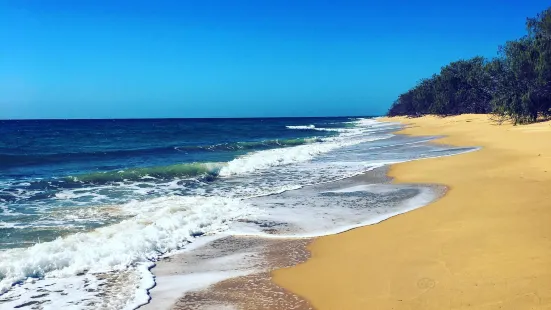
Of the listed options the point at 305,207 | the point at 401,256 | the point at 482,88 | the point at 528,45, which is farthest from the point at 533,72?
the point at 401,256

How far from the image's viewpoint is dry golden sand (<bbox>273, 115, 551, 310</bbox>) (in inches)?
199

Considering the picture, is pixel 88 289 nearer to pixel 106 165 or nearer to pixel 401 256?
pixel 401 256

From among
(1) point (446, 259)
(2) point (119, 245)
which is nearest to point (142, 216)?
(2) point (119, 245)

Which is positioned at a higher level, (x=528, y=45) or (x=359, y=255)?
(x=528, y=45)

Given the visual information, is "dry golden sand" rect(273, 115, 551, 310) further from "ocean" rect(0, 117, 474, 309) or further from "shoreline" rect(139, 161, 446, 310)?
"ocean" rect(0, 117, 474, 309)

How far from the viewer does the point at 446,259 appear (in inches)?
246

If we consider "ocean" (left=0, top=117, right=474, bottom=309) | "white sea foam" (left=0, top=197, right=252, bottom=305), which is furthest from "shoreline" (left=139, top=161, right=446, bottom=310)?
"white sea foam" (left=0, top=197, right=252, bottom=305)

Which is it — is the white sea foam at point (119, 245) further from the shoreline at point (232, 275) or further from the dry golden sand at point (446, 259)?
the dry golden sand at point (446, 259)

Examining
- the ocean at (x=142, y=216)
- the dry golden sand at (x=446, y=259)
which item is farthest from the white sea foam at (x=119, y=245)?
the dry golden sand at (x=446, y=259)

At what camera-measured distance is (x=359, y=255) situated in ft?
22.9

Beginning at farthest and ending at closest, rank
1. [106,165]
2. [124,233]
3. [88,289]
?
[106,165]
[124,233]
[88,289]

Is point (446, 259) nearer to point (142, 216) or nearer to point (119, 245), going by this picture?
point (119, 245)

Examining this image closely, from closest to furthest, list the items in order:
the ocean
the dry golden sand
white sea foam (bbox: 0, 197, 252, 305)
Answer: the dry golden sand
the ocean
white sea foam (bbox: 0, 197, 252, 305)

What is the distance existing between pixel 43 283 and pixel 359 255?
4651 millimetres
